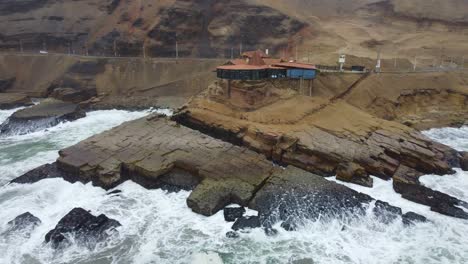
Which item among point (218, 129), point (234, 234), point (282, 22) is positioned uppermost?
point (282, 22)

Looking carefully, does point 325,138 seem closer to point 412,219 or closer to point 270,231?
point 412,219

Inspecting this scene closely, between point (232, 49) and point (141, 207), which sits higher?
point (232, 49)

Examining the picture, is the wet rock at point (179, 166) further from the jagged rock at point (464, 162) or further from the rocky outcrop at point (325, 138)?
the jagged rock at point (464, 162)

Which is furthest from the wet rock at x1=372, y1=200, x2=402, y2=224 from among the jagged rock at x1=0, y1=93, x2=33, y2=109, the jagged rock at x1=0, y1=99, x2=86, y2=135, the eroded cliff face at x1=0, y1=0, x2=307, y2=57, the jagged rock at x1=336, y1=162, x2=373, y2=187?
the jagged rock at x1=0, y1=93, x2=33, y2=109

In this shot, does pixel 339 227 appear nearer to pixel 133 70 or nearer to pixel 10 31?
pixel 133 70

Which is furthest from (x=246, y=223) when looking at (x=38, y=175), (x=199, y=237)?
(x=38, y=175)


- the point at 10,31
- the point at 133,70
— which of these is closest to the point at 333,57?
the point at 133,70
